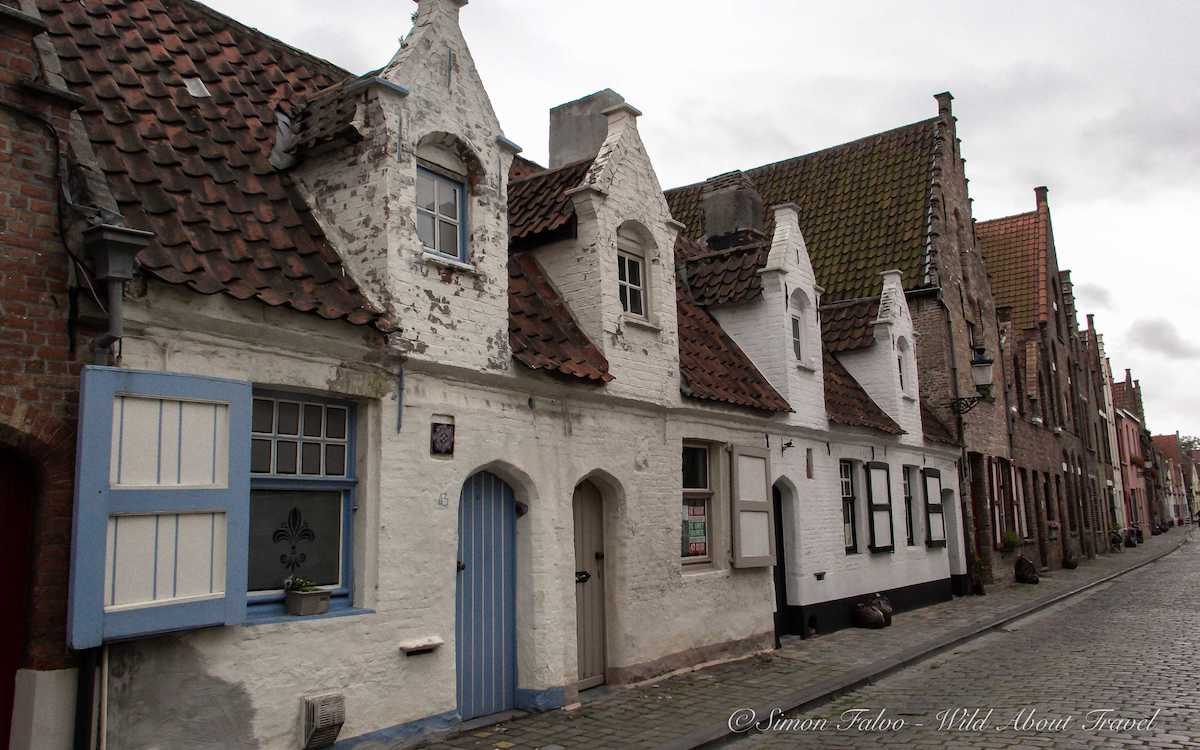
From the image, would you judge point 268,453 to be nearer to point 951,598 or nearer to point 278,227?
point 278,227

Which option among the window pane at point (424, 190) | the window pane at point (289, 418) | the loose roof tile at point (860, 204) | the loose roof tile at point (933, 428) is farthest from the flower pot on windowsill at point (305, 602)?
the loose roof tile at point (933, 428)

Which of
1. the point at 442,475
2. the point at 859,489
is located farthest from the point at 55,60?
the point at 859,489

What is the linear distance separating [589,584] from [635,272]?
3763mm

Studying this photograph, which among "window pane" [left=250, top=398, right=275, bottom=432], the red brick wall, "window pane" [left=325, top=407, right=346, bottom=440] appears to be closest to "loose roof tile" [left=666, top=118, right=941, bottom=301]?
"window pane" [left=325, top=407, right=346, bottom=440]

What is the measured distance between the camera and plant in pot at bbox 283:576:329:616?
6.48 meters

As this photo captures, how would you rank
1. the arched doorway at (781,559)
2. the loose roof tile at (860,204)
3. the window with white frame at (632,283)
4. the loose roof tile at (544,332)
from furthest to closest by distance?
the loose roof tile at (860,204), the arched doorway at (781,559), the window with white frame at (632,283), the loose roof tile at (544,332)

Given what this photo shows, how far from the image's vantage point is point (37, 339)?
5.28 m

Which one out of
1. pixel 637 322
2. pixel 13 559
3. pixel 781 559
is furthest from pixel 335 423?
pixel 781 559

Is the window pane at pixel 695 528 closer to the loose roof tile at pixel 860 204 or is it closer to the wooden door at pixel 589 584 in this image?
the wooden door at pixel 589 584

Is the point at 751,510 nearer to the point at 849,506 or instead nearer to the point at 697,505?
the point at 697,505

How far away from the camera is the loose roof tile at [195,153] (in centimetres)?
626

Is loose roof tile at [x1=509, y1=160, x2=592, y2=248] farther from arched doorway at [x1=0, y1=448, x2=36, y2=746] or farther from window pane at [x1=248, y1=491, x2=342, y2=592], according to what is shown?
arched doorway at [x1=0, y1=448, x2=36, y2=746]

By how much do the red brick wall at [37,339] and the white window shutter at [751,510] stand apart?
7931 mm

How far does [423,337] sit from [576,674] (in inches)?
143
